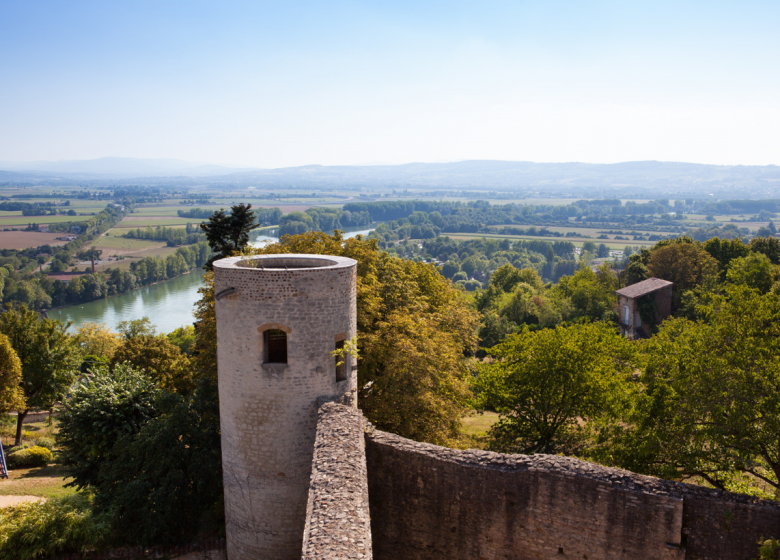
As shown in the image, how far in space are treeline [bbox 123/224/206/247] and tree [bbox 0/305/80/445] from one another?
135617mm

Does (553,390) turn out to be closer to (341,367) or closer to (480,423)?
(341,367)

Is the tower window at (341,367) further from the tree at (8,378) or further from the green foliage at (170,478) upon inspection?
the tree at (8,378)

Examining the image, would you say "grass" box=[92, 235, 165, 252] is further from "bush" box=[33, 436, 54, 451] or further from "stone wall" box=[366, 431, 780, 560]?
"stone wall" box=[366, 431, 780, 560]

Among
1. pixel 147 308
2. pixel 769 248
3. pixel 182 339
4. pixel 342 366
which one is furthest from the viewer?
pixel 147 308

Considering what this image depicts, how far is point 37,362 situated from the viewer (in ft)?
97.6

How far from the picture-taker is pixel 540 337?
22328 mm

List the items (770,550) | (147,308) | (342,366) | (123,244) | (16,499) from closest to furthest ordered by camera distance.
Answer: (770,550) < (342,366) < (16,499) < (147,308) < (123,244)

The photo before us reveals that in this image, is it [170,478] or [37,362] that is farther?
[37,362]

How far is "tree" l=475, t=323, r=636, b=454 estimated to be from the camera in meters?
20.9

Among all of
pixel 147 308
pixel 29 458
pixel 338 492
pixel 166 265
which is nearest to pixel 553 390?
pixel 338 492

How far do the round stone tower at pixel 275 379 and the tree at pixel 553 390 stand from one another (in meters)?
10.3

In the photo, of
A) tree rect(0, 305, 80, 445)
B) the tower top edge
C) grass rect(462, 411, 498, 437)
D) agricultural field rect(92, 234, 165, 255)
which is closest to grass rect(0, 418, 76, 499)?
tree rect(0, 305, 80, 445)

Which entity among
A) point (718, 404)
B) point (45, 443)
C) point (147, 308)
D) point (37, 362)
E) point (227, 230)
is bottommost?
point (147, 308)

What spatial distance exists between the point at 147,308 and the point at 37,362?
69.7 meters
